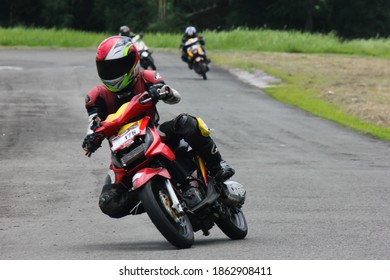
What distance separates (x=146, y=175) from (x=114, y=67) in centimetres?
104

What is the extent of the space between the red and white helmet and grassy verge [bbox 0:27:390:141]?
12297 mm

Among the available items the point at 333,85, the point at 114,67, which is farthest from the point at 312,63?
the point at 114,67

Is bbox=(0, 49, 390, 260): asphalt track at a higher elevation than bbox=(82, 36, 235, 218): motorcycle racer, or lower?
lower

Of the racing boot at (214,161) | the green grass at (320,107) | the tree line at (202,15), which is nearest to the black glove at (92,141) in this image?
the racing boot at (214,161)

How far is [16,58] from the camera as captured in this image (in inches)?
1727

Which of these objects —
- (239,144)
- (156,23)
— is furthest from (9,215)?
(156,23)

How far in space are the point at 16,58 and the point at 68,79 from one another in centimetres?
1150

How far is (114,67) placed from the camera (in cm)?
873

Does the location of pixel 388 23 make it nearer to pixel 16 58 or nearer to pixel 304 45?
pixel 304 45

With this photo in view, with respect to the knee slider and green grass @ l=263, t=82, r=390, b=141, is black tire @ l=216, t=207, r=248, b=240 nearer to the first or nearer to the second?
the knee slider

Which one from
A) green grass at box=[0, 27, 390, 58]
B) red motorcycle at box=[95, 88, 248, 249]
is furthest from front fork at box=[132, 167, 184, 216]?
green grass at box=[0, 27, 390, 58]

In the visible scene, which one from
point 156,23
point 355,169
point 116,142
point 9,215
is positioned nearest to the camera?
point 116,142

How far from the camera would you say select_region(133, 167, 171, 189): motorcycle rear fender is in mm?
8250

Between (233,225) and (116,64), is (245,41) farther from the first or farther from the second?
(116,64)
